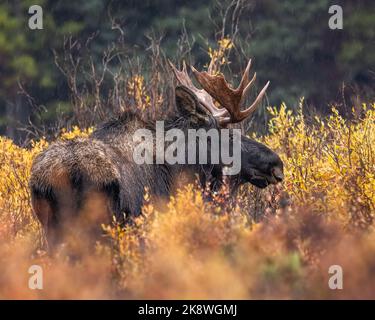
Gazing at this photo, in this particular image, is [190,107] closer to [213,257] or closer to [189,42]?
[213,257]

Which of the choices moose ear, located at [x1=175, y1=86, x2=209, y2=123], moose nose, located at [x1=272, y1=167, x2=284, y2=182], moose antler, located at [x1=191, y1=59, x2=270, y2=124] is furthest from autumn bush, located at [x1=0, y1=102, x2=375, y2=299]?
moose antler, located at [x1=191, y1=59, x2=270, y2=124]

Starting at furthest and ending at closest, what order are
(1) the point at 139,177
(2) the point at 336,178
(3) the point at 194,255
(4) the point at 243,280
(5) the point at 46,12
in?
(5) the point at 46,12 → (2) the point at 336,178 → (1) the point at 139,177 → (3) the point at 194,255 → (4) the point at 243,280

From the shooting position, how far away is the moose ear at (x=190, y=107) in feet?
30.6

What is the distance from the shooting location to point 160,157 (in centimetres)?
900

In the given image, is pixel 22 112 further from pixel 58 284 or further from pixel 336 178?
pixel 58 284

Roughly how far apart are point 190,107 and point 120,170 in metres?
1.56

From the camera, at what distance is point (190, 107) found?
9383mm

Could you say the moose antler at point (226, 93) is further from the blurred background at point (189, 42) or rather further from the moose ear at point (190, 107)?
the blurred background at point (189, 42)

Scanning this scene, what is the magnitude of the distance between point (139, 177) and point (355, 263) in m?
2.44

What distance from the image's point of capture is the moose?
7.54 metres

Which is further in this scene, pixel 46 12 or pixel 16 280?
pixel 46 12

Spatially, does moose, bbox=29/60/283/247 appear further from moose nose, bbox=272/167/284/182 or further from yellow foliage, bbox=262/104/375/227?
yellow foliage, bbox=262/104/375/227
